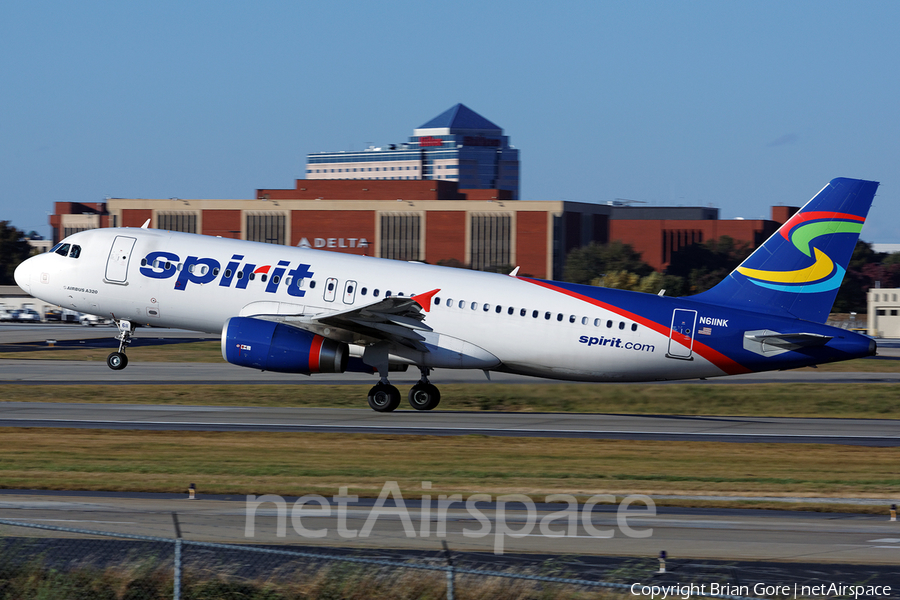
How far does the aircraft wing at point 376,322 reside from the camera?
29547 mm

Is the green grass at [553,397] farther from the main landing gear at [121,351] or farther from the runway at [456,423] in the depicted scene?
the main landing gear at [121,351]

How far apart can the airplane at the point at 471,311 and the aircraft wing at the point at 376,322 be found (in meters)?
0.06

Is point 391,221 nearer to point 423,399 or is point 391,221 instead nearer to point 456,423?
point 423,399

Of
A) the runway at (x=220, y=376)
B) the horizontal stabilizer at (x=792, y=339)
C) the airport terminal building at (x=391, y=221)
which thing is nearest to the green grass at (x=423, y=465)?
A: the horizontal stabilizer at (x=792, y=339)

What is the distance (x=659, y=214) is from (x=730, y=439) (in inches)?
6216

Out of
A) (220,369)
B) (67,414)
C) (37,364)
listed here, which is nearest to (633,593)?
(67,414)

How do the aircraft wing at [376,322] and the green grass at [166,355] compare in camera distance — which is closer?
the aircraft wing at [376,322]

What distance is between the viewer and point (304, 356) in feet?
98.5

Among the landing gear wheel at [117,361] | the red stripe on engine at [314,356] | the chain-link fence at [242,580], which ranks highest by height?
the red stripe on engine at [314,356]

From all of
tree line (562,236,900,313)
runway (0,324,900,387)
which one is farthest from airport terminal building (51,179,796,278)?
runway (0,324,900,387)

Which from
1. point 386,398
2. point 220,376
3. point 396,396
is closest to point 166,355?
point 220,376

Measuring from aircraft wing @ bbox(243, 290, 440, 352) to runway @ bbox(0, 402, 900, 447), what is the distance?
2525 millimetres

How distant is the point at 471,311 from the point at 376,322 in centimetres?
317

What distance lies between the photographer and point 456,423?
30.0 meters
